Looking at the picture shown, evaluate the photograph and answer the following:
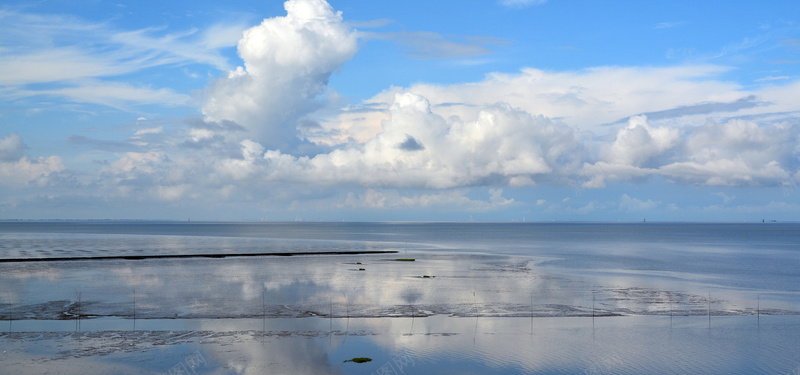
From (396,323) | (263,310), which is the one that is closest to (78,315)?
(263,310)

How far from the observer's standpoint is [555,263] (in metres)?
90.3

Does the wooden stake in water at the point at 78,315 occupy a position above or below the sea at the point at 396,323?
above

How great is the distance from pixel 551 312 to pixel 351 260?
5275cm

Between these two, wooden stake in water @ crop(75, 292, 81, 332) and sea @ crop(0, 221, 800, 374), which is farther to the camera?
wooden stake in water @ crop(75, 292, 81, 332)

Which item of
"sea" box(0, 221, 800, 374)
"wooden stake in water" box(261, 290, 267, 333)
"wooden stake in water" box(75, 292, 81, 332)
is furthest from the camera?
"wooden stake in water" box(261, 290, 267, 333)

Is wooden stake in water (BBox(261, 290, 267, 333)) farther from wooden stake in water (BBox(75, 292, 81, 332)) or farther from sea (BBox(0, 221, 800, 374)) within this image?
wooden stake in water (BBox(75, 292, 81, 332))

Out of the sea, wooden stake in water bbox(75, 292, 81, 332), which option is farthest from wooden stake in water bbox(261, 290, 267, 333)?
wooden stake in water bbox(75, 292, 81, 332)

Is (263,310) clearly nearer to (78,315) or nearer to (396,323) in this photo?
(396,323)

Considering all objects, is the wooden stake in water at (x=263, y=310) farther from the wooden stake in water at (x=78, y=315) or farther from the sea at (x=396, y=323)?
the wooden stake in water at (x=78, y=315)

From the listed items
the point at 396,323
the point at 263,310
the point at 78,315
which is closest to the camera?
the point at 396,323

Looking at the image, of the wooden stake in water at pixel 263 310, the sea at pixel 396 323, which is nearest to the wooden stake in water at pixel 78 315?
the sea at pixel 396 323

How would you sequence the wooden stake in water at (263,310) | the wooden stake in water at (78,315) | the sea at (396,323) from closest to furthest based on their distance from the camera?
1. the sea at (396,323)
2. the wooden stake in water at (78,315)
3. the wooden stake in water at (263,310)

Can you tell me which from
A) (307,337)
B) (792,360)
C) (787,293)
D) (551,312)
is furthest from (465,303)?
(787,293)

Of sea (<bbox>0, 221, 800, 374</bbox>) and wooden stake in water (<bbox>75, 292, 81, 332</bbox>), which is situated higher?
wooden stake in water (<bbox>75, 292, 81, 332</bbox>)
